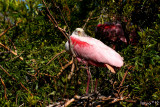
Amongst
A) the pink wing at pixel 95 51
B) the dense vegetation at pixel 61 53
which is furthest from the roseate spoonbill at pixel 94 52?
the dense vegetation at pixel 61 53

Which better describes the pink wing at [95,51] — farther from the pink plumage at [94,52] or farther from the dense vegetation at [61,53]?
the dense vegetation at [61,53]

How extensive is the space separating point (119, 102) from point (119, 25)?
1069mm

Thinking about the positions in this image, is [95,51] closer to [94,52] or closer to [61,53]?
[94,52]

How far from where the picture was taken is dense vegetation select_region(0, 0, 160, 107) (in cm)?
108

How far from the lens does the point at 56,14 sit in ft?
5.73

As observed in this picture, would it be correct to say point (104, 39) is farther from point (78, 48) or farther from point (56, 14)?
point (56, 14)

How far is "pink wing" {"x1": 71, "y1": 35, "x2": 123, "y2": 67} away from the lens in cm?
161

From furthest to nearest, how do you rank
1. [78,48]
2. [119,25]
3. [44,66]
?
[119,25], [78,48], [44,66]

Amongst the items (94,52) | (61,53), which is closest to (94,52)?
(94,52)

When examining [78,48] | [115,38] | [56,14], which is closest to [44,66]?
[78,48]

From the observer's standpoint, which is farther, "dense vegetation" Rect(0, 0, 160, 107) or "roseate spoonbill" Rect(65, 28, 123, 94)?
"roseate spoonbill" Rect(65, 28, 123, 94)

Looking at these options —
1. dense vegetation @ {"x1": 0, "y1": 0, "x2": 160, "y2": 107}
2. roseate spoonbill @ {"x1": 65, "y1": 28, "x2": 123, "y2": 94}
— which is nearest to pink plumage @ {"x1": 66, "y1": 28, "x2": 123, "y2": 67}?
roseate spoonbill @ {"x1": 65, "y1": 28, "x2": 123, "y2": 94}

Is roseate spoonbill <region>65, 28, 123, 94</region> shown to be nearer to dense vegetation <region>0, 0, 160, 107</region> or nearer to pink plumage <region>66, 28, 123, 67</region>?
pink plumage <region>66, 28, 123, 67</region>

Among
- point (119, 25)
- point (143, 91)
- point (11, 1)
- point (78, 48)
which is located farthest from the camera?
point (119, 25)
